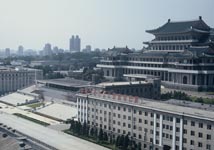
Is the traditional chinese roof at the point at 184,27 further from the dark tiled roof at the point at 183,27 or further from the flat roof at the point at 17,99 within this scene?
the flat roof at the point at 17,99

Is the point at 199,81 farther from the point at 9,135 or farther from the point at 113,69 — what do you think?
the point at 9,135

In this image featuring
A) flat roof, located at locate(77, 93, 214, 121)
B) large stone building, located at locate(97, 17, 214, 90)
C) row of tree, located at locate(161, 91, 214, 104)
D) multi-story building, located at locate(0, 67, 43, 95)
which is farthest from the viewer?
multi-story building, located at locate(0, 67, 43, 95)

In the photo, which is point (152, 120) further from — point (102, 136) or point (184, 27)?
point (184, 27)

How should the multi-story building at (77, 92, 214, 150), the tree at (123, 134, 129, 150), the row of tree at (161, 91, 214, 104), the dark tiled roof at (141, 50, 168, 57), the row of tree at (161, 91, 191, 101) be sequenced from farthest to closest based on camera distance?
the dark tiled roof at (141, 50, 168, 57) < the row of tree at (161, 91, 191, 101) < the row of tree at (161, 91, 214, 104) < the tree at (123, 134, 129, 150) < the multi-story building at (77, 92, 214, 150)

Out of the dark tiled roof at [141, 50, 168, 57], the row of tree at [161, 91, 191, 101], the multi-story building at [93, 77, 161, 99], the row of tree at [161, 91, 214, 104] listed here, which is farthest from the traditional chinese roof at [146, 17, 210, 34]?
the multi-story building at [93, 77, 161, 99]

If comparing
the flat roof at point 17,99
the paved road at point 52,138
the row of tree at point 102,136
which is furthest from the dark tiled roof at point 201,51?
the flat roof at point 17,99

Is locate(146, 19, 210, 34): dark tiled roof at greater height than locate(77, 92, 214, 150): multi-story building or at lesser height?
greater

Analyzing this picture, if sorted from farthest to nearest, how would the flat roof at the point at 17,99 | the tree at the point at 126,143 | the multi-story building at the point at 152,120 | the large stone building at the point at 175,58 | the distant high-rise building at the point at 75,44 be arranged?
the distant high-rise building at the point at 75,44, the flat roof at the point at 17,99, the large stone building at the point at 175,58, the tree at the point at 126,143, the multi-story building at the point at 152,120

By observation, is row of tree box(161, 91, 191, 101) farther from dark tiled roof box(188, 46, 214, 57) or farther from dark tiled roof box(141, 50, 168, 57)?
dark tiled roof box(141, 50, 168, 57)
